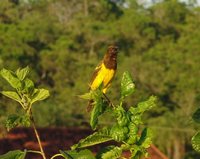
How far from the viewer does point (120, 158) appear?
1289 millimetres

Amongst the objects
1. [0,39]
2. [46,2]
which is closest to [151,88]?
[0,39]

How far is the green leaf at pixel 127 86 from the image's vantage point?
1.31 metres

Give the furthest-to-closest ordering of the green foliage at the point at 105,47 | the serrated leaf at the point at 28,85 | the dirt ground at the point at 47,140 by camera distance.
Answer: the green foliage at the point at 105,47, the dirt ground at the point at 47,140, the serrated leaf at the point at 28,85

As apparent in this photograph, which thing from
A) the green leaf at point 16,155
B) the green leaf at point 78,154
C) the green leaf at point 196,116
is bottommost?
the green leaf at point 16,155

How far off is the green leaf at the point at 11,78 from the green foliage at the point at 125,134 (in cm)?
15

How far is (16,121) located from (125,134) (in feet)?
0.65

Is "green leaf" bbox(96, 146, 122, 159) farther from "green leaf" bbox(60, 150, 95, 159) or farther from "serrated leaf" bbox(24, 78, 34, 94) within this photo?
"serrated leaf" bbox(24, 78, 34, 94)

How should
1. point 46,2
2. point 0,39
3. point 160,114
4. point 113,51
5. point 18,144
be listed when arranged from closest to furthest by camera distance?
point 113,51
point 18,144
point 160,114
point 0,39
point 46,2

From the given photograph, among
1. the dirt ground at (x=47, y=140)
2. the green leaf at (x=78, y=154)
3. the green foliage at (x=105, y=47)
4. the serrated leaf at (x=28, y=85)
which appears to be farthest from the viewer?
the green foliage at (x=105, y=47)

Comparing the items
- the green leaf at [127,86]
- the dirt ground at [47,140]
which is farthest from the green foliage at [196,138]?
the dirt ground at [47,140]

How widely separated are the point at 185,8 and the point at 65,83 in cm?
1099

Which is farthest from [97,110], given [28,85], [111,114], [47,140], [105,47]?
[105,47]

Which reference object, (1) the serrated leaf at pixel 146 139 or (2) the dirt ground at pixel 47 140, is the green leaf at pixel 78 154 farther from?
(2) the dirt ground at pixel 47 140

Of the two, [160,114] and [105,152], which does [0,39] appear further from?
[105,152]
